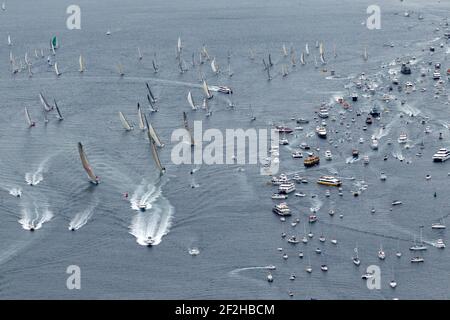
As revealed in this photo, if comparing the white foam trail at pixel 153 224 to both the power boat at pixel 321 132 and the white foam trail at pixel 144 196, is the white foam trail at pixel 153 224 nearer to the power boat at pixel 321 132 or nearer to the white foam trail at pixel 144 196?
the white foam trail at pixel 144 196

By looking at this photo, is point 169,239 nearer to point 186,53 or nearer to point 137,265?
point 137,265

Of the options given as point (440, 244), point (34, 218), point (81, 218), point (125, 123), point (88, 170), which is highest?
point (125, 123)

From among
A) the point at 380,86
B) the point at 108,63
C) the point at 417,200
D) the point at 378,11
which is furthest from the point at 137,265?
the point at 378,11

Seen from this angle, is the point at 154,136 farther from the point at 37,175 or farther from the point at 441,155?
the point at 441,155

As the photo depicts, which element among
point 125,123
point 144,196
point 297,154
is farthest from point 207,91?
point 144,196

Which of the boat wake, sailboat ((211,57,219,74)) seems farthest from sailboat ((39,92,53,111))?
the boat wake
